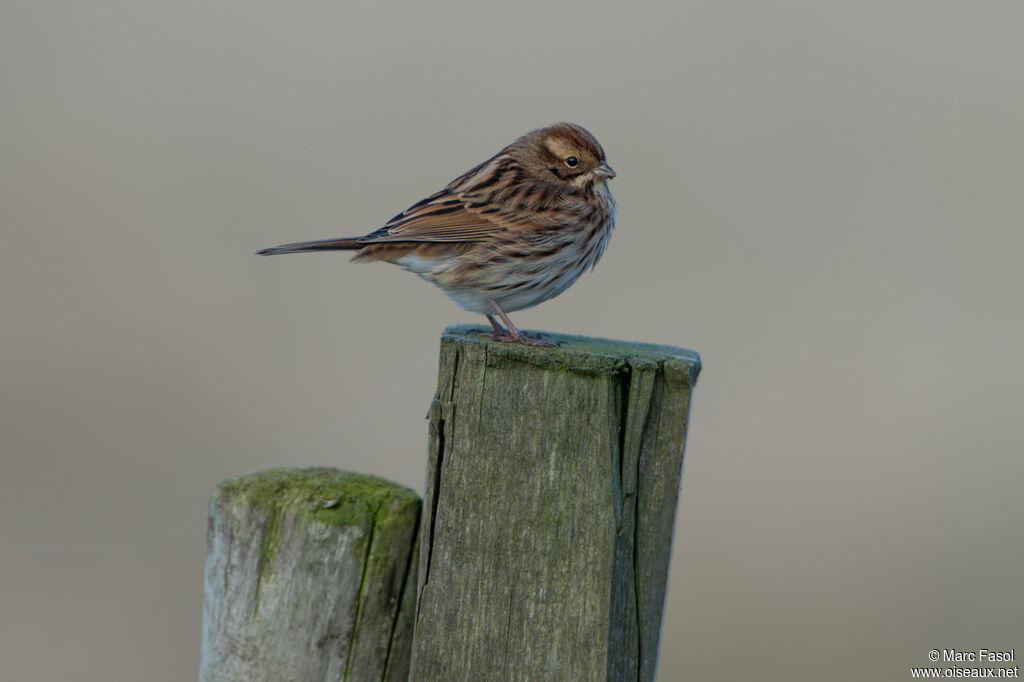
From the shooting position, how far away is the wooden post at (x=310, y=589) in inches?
141

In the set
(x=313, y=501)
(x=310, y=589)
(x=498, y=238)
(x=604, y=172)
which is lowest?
(x=310, y=589)

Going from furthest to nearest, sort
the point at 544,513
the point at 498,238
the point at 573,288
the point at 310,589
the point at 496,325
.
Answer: the point at 573,288
the point at 496,325
the point at 498,238
the point at 310,589
the point at 544,513

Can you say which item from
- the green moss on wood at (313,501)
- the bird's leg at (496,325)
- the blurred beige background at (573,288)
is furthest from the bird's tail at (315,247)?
the blurred beige background at (573,288)

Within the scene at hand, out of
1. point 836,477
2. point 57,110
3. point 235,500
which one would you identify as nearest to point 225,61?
A: point 57,110

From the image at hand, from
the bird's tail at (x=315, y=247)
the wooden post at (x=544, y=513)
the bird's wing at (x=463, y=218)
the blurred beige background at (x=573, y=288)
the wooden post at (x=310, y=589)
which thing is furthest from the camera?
the blurred beige background at (x=573, y=288)

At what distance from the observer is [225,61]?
13.7 meters

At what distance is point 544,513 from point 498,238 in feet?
7.52

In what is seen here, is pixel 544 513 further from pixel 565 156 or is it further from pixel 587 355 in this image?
pixel 565 156

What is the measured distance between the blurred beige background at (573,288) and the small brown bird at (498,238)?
322 centimetres

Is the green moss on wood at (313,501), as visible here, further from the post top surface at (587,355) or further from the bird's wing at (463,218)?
the bird's wing at (463,218)

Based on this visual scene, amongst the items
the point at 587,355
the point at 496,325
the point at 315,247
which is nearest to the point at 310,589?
the point at 587,355

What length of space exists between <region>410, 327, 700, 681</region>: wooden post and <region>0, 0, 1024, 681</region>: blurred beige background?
4439mm

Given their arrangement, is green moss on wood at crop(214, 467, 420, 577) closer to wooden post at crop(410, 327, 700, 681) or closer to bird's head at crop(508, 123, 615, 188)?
wooden post at crop(410, 327, 700, 681)

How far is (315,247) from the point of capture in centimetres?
516
